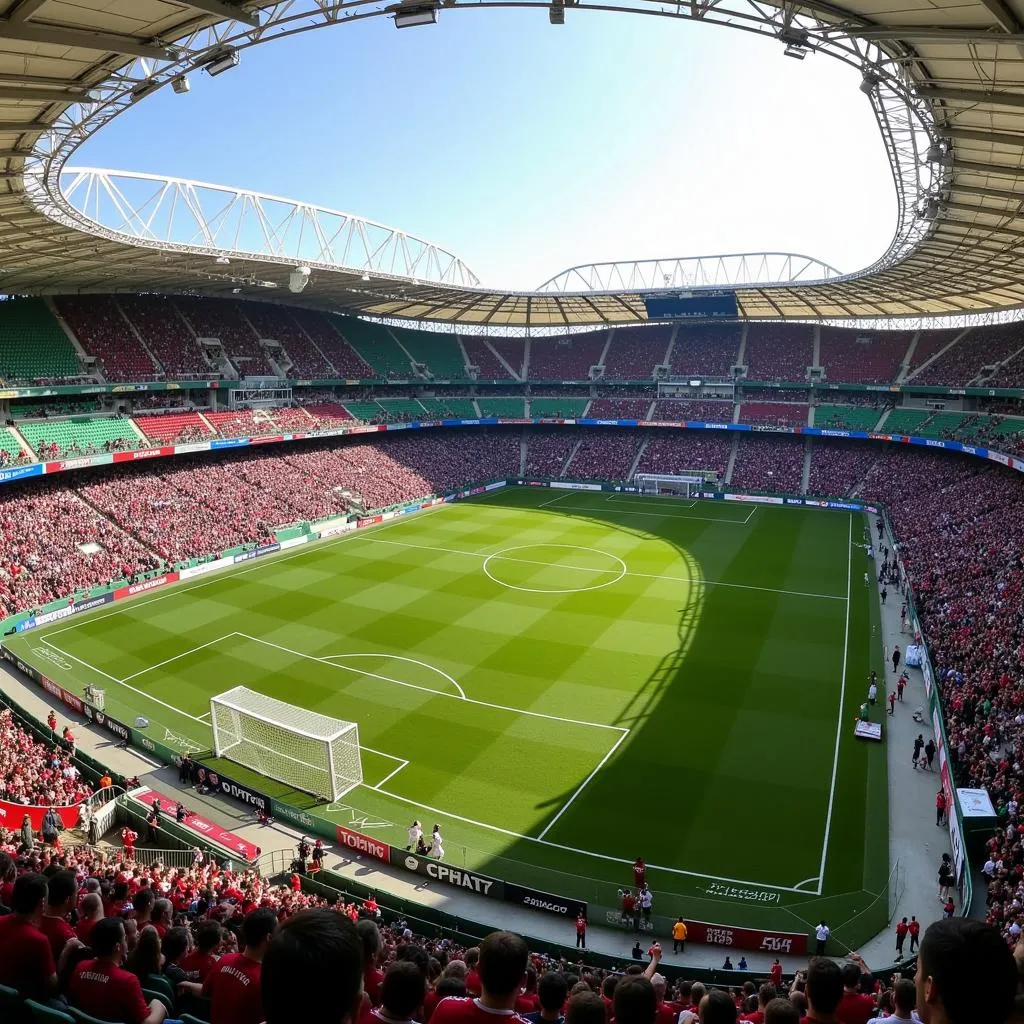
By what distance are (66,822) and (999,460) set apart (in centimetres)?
4839

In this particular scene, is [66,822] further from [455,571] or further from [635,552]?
[635,552]

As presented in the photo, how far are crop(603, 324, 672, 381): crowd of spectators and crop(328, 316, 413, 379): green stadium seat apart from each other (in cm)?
2090

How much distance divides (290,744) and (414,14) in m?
18.9

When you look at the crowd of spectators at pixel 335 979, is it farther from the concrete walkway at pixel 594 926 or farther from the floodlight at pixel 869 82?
the floodlight at pixel 869 82

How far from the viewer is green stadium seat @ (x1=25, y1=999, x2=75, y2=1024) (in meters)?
4.69

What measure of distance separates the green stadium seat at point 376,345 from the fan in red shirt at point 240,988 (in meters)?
68.2

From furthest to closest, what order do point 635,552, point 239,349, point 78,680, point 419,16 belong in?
point 239,349
point 635,552
point 78,680
point 419,16

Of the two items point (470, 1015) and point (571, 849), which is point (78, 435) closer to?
point (571, 849)

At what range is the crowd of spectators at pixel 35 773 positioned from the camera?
1933 centimetres

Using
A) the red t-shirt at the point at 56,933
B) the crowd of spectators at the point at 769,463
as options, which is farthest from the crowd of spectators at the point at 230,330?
the red t-shirt at the point at 56,933

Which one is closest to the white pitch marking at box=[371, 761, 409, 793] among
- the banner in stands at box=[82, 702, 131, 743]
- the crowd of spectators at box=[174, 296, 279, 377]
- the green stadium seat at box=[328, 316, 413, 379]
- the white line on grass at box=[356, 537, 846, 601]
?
the banner in stands at box=[82, 702, 131, 743]

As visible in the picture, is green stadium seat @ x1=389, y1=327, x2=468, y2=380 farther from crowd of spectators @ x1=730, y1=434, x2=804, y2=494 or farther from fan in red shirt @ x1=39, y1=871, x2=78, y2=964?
fan in red shirt @ x1=39, y1=871, x2=78, y2=964

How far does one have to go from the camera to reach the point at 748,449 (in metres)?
68.1

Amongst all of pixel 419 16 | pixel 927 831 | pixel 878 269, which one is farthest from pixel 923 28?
pixel 878 269
